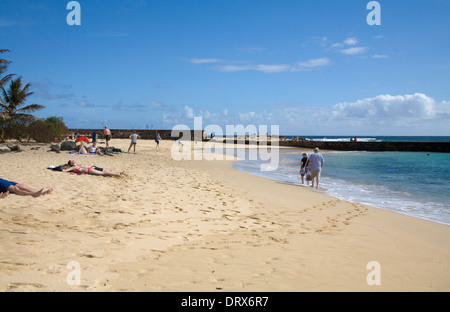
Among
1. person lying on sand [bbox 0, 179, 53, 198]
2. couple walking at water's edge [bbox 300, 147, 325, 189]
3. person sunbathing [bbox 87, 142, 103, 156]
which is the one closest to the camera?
person lying on sand [bbox 0, 179, 53, 198]

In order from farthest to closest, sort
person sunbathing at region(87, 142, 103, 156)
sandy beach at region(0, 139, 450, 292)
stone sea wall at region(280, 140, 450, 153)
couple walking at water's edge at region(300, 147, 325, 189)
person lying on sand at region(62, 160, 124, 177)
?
stone sea wall at region(280, 140, 450, 153) → person sunbathing at region(87, 142, 103, 156) → couple walking at water's edge at region(300, 147, 325, 189) → person lying on sand at region(62, 160, 124, 177) → sandy beach at region(0, 139, 450, 292)

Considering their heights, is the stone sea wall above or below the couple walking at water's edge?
above

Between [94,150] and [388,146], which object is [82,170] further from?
[388,146]

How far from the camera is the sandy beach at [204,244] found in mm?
3445

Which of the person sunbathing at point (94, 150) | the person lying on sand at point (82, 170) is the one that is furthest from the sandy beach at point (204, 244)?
the person sunbathing at point (94, 150)

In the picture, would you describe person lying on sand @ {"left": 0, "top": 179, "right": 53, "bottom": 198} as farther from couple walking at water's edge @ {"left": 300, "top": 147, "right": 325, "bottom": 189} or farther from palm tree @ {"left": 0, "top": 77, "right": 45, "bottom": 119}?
palm tree @ {"left": 0, "top": 77, "right": 45, "bottom": 119}

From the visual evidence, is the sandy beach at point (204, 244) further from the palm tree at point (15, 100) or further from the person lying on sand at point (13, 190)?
the palm tree at point (15, 100)

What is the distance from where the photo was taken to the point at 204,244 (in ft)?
15.8

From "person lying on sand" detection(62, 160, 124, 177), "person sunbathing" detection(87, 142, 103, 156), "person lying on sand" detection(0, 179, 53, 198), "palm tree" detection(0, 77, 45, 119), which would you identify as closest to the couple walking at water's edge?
"person lying on sand" detection(62, 160, 124, 177)

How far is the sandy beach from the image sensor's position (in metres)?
3.45

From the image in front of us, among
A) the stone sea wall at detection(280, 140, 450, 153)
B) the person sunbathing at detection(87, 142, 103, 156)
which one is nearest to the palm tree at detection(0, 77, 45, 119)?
the person sunbathing at detection(87, 142, 103, 156)

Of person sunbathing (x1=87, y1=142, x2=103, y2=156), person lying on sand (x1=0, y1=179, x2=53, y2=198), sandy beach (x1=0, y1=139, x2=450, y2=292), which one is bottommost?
sandy beach (x1=0, y1=139, x2=450, y2=292)

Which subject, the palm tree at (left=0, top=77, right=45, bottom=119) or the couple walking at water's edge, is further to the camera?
the palm tree at (left=0, top=77, right=45, bottom=119)
